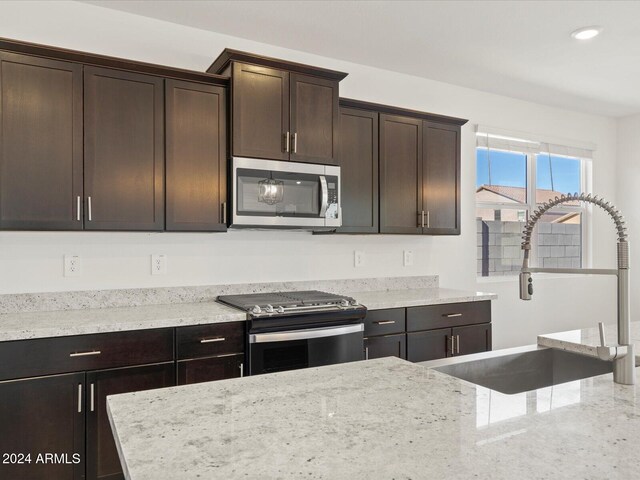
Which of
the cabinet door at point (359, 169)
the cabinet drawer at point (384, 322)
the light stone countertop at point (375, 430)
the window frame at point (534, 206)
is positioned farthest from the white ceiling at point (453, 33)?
the light stone countertop at point (375, 430)

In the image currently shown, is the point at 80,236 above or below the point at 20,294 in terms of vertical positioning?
above

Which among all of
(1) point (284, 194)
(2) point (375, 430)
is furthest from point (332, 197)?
(2) point (375, 430)

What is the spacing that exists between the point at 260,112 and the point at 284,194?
51cm

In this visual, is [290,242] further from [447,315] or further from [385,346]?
[447,315]

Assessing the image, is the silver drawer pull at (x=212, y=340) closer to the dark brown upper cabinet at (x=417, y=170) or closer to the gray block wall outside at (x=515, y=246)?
the dark brown upper cabinet at (x=417, y=170)

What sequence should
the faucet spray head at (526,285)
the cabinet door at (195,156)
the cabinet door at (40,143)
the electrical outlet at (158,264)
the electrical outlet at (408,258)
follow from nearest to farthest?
the faucet spray head at (526,285) < the cabinet door at (40,143) < the cabinet door at (195,156) < the electrical outlet at (158,264) < the electrical outlet at (408,258)

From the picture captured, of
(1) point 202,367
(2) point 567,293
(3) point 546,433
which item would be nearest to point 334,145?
(1) point 202,367

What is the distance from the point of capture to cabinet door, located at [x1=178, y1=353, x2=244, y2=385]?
7.83 feet

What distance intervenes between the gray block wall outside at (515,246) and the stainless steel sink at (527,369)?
2955 millimetres

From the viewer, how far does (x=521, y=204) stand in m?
Answer: 4.75

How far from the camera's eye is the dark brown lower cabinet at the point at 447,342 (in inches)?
124

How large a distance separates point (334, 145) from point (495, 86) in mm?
2045

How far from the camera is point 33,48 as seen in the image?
7.63 feet

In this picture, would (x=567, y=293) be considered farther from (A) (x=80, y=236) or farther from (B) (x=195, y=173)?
Answer: (A) (x=80, y=236)
